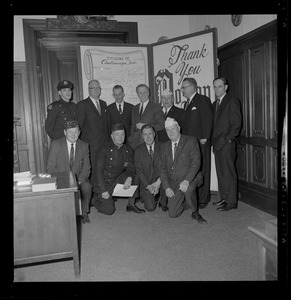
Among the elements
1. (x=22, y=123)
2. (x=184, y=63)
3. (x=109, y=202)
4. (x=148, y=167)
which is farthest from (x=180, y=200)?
(x=22, y=123)

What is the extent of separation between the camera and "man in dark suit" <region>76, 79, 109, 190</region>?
13.9 feet

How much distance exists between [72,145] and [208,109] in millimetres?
1707

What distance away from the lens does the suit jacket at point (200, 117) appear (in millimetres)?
3895

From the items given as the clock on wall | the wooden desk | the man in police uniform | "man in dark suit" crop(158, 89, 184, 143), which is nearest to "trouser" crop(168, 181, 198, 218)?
"man in dark suit" crop(158, 89, 184, 143)

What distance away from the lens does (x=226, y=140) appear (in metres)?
3.79

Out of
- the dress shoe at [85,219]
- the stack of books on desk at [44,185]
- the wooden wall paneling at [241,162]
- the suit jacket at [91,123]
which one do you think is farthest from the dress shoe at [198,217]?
the stack of books on desk at [44,185]

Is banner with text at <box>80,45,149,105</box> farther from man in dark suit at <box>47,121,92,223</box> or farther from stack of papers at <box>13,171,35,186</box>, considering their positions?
stack of papers at <box>13,171,35,186</box>

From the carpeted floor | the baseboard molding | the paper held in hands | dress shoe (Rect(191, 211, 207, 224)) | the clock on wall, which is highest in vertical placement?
the clock on wall

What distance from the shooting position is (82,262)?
2.58m

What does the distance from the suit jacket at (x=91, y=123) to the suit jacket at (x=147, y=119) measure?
397mm

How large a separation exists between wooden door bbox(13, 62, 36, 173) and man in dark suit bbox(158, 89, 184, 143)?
6.90 feet

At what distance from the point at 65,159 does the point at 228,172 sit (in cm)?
195

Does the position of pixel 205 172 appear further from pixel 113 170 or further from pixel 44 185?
pixel 44 185
